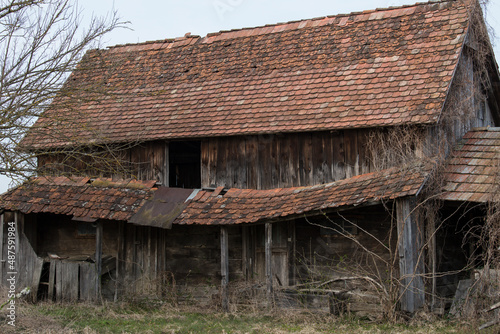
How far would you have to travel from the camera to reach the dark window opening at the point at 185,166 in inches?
752

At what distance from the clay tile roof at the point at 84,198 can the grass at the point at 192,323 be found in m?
2.27

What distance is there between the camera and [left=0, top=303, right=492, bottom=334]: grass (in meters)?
10.8

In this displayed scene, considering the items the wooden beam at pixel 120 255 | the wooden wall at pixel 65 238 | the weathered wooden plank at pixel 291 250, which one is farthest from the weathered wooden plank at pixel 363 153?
the wooden wall at pixel 65 238

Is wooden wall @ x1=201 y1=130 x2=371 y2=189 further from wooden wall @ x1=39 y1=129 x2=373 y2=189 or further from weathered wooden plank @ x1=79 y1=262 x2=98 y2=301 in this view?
weathered wooden plank @ x1=79 y1=262 x2=98 y2=301

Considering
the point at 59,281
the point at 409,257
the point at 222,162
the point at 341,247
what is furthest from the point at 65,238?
the point at 409,257

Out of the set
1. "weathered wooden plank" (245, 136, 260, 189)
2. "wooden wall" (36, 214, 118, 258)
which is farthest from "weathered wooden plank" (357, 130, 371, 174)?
"wooden wall" (36, 214, 118, 258)

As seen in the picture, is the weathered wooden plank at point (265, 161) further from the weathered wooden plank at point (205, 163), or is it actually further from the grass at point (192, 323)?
the grass at point (192, 323)

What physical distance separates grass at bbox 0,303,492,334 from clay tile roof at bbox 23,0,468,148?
12.6 feet

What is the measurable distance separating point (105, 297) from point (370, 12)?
10.2m

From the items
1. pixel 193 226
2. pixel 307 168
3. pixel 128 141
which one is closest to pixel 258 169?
pixel 307 168

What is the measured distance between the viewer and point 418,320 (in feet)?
36.7

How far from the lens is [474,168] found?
12695 millimetres

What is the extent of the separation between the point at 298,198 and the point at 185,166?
7463mm

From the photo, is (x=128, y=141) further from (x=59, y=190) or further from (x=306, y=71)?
(x=306, y=71)
